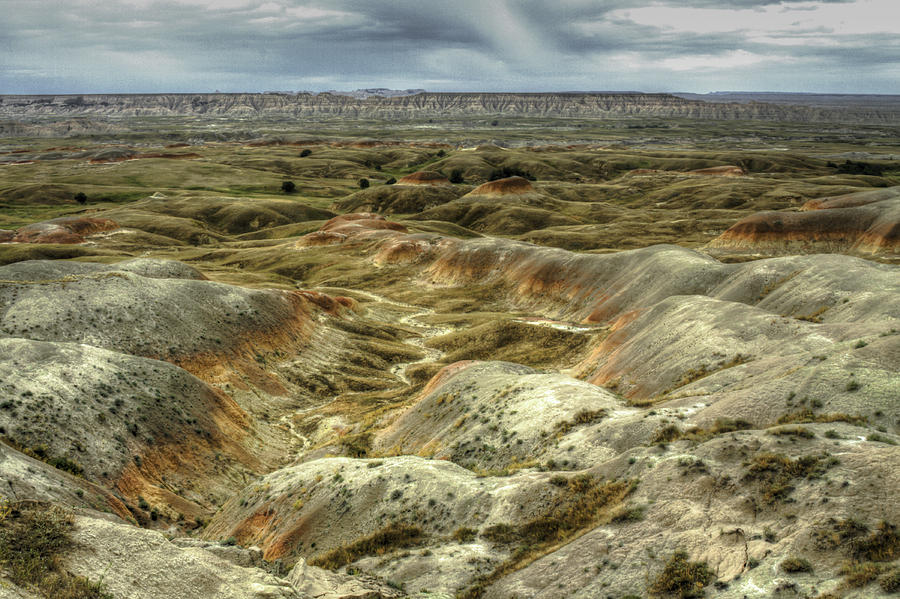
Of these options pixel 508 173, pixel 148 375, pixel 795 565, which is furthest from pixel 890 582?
pixel 508 173

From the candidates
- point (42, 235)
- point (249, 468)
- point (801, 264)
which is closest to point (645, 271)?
point (801, 264)

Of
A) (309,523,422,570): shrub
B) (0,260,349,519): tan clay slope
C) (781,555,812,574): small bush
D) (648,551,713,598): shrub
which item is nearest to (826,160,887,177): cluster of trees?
(0,260,349,519): tan clay slope

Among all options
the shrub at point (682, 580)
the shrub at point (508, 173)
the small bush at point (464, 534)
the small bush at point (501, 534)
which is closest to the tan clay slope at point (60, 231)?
the small bush at point (464, 534)

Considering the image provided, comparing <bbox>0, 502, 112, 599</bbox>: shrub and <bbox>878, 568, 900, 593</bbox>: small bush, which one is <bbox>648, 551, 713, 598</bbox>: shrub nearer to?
<bbox>878, 568, 900, 593</bbox>: small bush

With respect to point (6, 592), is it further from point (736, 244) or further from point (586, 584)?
point (736, 244)

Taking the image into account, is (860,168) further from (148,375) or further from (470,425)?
(148,375)
